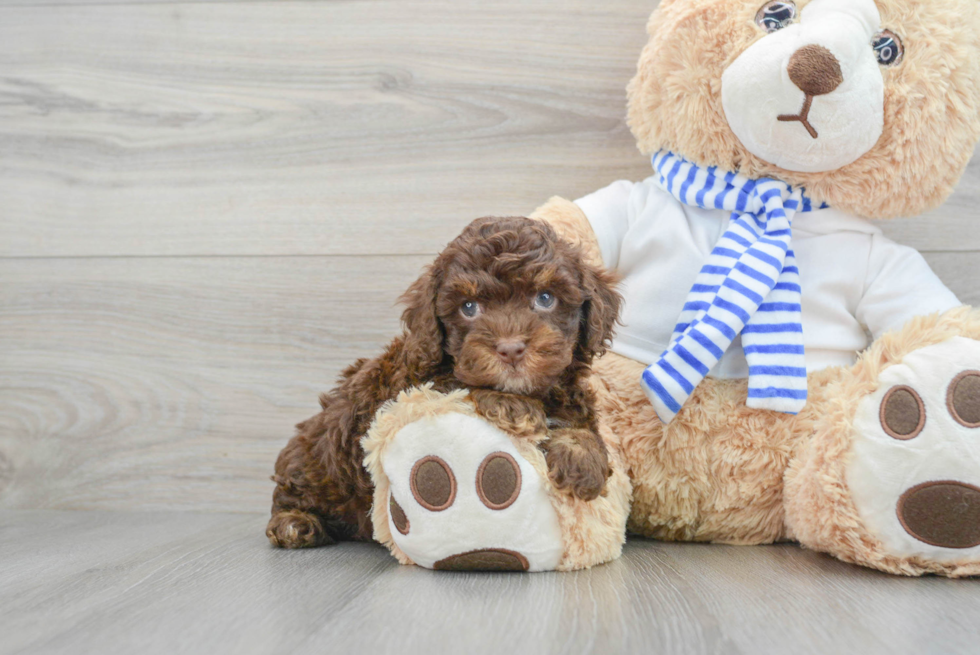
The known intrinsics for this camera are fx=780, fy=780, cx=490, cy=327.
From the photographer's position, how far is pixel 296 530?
3.85ft

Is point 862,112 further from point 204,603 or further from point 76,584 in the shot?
point 76,584

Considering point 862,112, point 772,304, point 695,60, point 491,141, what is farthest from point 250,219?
point 862,112

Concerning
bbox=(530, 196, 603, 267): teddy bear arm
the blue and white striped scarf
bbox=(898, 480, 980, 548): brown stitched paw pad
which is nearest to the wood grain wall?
bbox=(530, 196, 603, 267): teddy bear arm

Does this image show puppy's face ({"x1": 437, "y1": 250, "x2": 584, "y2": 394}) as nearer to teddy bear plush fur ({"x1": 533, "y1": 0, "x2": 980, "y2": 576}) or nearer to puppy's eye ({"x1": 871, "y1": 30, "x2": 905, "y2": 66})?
teddy bear plush fur ({"x1": 533, "y1": 0, "x2": 980, "y2": 576})

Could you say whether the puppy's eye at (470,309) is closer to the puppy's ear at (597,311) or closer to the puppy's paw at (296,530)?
the puppy's ear at (597,311)

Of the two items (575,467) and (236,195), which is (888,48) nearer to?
(575,467)

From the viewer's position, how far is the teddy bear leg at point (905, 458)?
3.10ft

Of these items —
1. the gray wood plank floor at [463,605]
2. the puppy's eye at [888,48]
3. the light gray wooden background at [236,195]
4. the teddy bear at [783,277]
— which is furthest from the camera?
the light gray wooden background at [236,195]

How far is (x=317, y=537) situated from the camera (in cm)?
119

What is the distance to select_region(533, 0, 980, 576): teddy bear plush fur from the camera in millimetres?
1057

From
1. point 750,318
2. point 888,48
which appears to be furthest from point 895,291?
point 888,48

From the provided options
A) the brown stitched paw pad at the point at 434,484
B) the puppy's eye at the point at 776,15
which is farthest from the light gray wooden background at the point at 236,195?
the brown stitched paw pad at the point at 434,484

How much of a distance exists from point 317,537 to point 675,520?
0.55 m

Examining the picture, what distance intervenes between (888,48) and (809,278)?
1.16 feet
